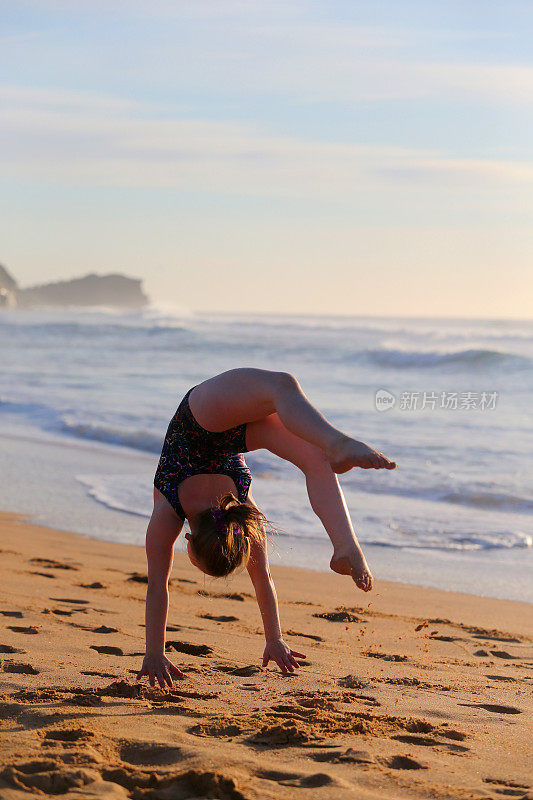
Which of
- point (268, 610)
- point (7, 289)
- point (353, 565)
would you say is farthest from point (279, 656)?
point (7, 289)

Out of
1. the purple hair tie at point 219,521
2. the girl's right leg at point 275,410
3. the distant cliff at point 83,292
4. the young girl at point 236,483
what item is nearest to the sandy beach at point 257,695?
the young girl at point 236,483

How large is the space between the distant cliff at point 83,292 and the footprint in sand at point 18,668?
108m

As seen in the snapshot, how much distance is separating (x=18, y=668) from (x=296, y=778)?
156cm

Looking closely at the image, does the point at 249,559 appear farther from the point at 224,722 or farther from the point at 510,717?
the point at 510,717

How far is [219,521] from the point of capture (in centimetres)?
363

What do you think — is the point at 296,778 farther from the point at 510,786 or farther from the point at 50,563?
the point at 50,563

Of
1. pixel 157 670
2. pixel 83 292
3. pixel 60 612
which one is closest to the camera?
pixel 157 670

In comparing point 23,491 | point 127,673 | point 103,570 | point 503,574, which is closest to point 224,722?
point 127,673

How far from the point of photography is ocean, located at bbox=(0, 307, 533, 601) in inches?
301

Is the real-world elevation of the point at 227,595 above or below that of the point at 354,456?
below

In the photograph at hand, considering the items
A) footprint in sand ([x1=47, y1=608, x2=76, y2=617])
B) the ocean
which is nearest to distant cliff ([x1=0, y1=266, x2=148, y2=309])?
the ocean

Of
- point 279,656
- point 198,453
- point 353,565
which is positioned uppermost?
point 198,453

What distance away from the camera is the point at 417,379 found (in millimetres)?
24734

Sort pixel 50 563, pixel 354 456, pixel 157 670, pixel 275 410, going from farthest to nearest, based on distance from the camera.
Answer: pixel 50 563
pixel 275 410
pixel 157 670
pixel 354 456
